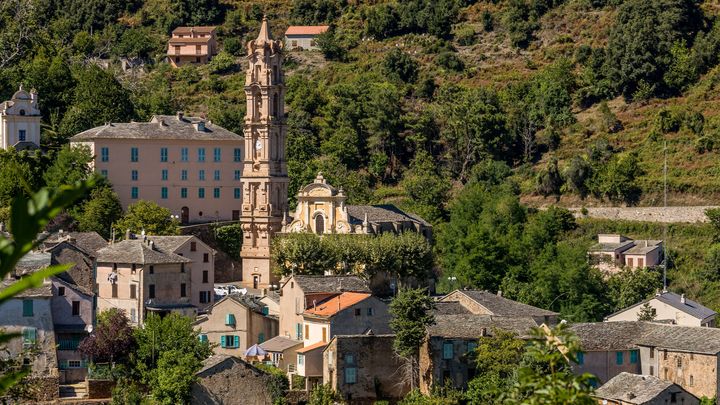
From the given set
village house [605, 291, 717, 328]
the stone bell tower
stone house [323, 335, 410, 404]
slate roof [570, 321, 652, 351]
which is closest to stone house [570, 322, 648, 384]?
slate roof [570, 321, 652, 351]

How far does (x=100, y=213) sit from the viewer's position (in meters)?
66.8

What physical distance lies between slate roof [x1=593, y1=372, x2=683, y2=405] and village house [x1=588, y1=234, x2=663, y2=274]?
894 inches

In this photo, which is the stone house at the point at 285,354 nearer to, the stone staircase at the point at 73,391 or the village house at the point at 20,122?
the stone staircase at the point at 73,391

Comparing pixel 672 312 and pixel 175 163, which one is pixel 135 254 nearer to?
pixel 175 163

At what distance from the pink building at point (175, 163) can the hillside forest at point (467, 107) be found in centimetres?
243

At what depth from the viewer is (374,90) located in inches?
3467

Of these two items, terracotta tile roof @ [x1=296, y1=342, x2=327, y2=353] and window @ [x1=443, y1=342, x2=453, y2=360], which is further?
terracotta tile roof @ [x1=296, y1=342, x2=327, y2=353]

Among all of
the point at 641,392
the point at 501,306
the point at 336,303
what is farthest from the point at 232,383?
the point at 641,392

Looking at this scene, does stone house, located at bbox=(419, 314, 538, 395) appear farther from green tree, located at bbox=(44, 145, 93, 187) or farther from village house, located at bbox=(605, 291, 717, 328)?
green tree, located at bbox=(44, 145, 93, 187)

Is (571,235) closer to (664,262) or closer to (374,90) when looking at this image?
(664,262)

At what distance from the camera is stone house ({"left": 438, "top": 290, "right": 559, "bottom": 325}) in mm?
53812

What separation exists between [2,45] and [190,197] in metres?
17.4

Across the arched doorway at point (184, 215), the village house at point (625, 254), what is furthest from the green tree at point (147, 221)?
the village house at point (625, 254)

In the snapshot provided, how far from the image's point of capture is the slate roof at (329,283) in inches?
2111
